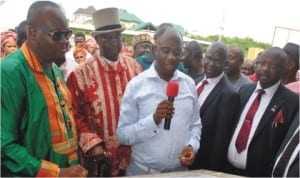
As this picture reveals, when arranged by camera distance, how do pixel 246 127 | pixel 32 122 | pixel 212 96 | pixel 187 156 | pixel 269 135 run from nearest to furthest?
pixel 32 122 → pixel 187 156 → pixel 269 135 → pixel 246 127 → pixel 212 96

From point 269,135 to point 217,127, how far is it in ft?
1.25

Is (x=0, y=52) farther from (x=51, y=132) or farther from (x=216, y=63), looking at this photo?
(x=51, y=132)

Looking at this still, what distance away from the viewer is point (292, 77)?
11.8 ft

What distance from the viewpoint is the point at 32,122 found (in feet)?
6.63

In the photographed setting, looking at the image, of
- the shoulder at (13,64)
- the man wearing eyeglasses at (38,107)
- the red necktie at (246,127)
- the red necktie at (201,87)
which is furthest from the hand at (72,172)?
the red necktie at (201,87)

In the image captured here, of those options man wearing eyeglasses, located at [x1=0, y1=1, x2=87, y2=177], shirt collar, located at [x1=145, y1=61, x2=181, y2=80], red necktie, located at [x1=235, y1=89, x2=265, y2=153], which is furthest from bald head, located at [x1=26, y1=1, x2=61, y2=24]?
red necktie, located at [x1=235, y1=89, x2=265, y2=153]

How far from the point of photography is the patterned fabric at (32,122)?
76.4 inches

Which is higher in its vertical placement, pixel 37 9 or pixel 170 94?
pixel 37 9

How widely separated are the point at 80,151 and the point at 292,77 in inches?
77.5

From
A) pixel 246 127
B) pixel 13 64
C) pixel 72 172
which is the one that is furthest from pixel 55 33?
pixel 246 127

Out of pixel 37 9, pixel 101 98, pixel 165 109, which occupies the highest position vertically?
pixel 37 9

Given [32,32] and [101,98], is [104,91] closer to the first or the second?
[101,98]

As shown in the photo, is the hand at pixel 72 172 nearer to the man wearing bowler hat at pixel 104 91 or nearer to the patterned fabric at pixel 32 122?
the patterned fabric at pixel 32 122

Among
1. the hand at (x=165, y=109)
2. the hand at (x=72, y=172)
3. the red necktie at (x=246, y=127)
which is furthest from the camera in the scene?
the red necktie at (x=246, y=127)
